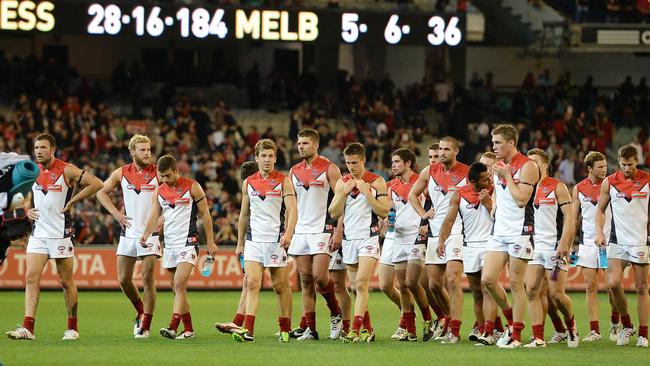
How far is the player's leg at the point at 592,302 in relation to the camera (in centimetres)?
1603

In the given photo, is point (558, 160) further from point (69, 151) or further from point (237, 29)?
point (69, 151)

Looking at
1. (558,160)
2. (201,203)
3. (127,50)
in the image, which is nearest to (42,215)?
(201,203)

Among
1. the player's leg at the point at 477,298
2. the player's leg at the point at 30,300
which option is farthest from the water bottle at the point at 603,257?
the player's leg at the point at 30,300

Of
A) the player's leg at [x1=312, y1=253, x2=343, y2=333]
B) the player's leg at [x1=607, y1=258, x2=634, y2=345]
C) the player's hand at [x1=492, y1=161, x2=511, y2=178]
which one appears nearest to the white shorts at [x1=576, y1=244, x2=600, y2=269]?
the player's leg at [x1=607, y1=258, x2=634, y2=345]

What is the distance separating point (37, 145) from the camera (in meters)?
15.5

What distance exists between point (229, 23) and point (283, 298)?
47.6 feet

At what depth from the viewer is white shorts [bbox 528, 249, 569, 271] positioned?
1462 cm

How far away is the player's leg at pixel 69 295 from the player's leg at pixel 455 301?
4.58 metres

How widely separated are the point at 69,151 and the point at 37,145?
14.7 meters

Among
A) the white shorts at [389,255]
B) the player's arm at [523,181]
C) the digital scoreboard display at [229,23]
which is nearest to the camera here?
the player's arm at [523,181]

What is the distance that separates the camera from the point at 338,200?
15.1 m

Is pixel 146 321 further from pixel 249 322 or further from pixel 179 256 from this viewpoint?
pixel 249 322

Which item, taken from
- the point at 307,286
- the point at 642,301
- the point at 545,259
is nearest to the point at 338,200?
the point at 307,286

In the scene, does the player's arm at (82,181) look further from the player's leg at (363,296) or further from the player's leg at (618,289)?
the player's leg at (618,289)
